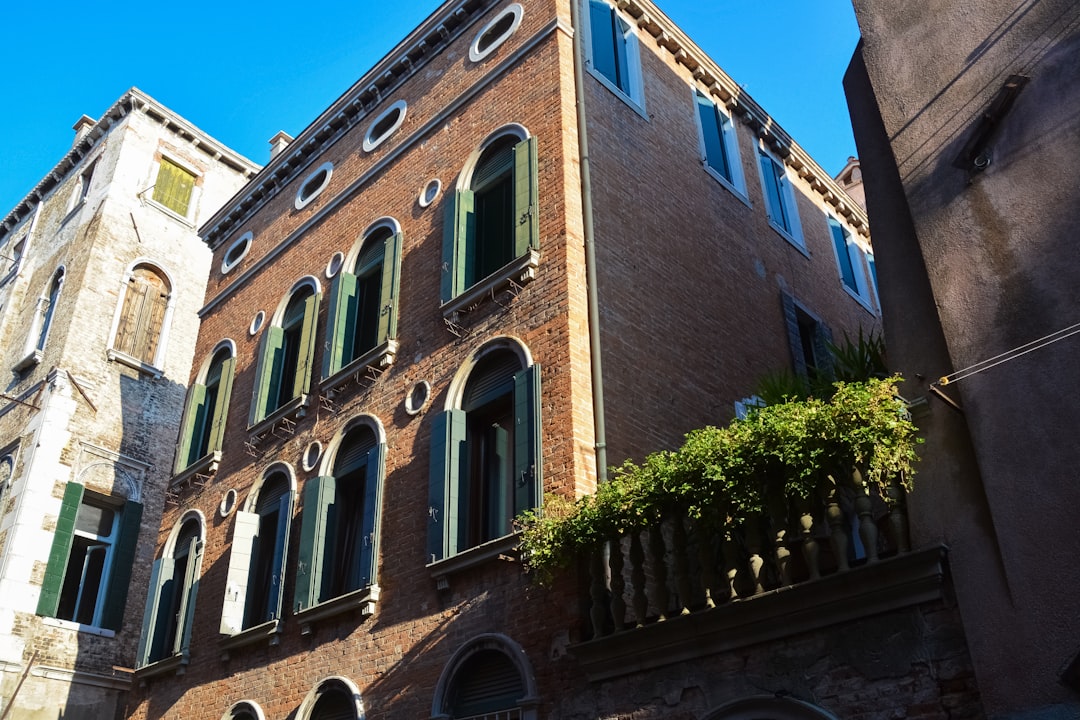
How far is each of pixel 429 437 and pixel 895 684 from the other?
6065mm

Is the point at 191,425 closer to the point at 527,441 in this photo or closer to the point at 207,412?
the point at 207,412

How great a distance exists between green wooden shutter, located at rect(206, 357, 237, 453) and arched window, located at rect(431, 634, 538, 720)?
7389 mm

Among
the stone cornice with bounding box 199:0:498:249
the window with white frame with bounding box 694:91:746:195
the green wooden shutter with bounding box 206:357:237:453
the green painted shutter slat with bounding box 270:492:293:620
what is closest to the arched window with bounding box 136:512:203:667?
the green wooden shutter with bounding box 206:357:237:453

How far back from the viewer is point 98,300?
2014 centimetres

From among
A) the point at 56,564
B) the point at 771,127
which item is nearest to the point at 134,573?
the point at 56,564

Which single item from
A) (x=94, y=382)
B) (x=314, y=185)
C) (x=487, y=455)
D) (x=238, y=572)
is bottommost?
(x=238, y=572)

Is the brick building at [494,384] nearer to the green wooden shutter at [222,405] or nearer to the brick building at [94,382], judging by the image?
the green wooden shutter at [222,405]

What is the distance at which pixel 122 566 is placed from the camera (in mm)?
17188

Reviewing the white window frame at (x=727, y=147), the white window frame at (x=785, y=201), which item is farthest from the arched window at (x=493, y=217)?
the white window frame at (x=785, y=201)

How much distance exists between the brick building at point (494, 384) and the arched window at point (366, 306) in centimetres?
5

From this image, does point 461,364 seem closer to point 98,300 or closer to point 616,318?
point 616,318

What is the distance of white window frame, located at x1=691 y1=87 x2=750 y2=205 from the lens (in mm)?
14391

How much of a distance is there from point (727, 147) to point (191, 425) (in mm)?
10017

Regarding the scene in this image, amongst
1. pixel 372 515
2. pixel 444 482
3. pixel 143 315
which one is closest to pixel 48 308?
pixel 143 315
